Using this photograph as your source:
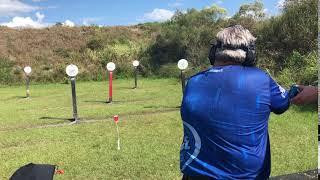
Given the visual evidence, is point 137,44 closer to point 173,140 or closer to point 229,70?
point 173,140

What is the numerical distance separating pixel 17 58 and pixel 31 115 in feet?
52.7

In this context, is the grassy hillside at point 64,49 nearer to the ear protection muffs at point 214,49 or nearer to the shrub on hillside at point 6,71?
the shrub on hillside at point 6,71

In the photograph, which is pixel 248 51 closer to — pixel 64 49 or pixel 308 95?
pixel 308 95

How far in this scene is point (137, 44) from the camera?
90.1 ft

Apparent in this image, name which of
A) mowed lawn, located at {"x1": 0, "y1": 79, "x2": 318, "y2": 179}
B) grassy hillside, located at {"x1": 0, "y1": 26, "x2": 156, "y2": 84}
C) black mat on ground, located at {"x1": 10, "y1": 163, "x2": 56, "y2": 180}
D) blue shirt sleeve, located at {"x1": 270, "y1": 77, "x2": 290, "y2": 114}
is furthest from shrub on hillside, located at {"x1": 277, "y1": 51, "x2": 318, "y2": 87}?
grassy hillside, located at {"x1": 0, "y1": 26, "x2": 156, "y2": 84}

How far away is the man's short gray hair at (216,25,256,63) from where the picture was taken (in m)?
2.43

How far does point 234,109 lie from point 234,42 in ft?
1.06

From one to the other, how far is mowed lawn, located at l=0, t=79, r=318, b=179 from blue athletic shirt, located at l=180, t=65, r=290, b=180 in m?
3.65

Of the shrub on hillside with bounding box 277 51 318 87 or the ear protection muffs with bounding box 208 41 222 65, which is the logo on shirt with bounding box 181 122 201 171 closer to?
the ear protection muffs with bounding box 208 41 222 65

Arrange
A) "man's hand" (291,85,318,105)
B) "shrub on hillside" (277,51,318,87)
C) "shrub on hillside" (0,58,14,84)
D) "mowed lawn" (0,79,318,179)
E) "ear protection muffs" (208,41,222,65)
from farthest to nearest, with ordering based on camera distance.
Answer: "shrub on hillside" (0,58,14,84)
"shrub on hillside" (277,51,318,87)
"mowed lawn" (0,79,318,179)
"ear protection muffs" (208,41,222,65)
"man's hand" (291,85,318,105)

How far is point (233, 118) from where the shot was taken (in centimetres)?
243

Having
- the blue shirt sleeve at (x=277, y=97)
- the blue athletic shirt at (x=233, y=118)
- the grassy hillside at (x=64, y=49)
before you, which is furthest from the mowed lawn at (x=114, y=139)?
the grassy hillside at (x=64, y=49)

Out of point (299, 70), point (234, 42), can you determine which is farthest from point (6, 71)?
point (234, 42)

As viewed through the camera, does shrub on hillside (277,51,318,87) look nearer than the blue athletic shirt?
No
